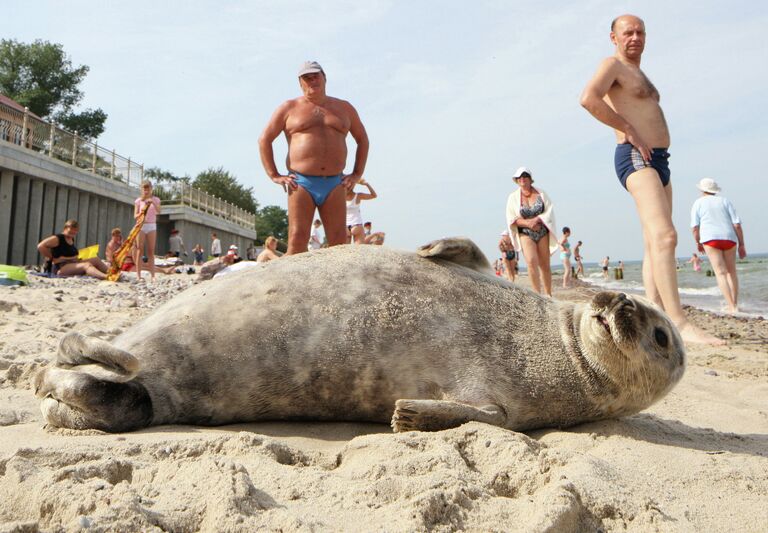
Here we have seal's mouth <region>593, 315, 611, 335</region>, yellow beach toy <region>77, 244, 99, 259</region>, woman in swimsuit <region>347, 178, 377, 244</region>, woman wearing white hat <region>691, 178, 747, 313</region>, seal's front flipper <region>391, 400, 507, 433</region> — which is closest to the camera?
seal's front flipper <region>391, 400, 507, 433</region>

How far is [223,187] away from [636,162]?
211ft

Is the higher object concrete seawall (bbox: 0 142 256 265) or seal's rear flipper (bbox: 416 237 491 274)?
concrete seawall (bbox: 0 142 256 265)

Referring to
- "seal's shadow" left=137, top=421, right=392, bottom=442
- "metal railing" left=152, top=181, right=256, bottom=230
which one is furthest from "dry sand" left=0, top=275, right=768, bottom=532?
"metal railing" left=152, top=181, right=256, bottom=230

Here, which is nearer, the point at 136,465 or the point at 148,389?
the point at 136,465

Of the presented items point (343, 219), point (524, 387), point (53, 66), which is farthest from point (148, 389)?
point (53, 66)

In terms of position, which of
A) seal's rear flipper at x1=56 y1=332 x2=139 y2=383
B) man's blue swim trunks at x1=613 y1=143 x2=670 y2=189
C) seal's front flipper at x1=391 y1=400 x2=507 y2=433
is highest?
man's blue swim trunks at x1=613 y1=143 x2=670 y2=189

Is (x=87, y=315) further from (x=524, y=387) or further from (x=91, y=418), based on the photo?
(x=524, y=387)

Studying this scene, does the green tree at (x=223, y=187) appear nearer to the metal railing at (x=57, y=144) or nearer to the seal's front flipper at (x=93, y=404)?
the metal railing at (x=57, y=144)

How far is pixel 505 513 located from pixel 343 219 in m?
4.62

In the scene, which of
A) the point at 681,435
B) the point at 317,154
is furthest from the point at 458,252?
the point at 317,154

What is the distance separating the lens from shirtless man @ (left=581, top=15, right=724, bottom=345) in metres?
5.34

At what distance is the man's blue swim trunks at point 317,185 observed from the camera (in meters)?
6.12

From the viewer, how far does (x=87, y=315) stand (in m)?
6.43

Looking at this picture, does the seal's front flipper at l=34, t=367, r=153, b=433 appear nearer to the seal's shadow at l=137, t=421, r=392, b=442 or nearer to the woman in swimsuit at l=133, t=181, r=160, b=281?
the seal's shadow at l=137, t=421, r=392, b=442
